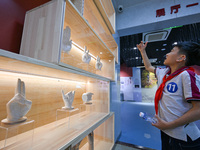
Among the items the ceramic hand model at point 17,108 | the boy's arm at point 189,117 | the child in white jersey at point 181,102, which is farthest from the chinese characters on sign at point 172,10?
the ceramic hand model at point 17,108

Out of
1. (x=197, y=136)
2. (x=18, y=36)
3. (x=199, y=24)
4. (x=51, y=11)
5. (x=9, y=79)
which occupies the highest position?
(x=199, y=24)

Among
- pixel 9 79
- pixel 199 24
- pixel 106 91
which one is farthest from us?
pixel 199 24

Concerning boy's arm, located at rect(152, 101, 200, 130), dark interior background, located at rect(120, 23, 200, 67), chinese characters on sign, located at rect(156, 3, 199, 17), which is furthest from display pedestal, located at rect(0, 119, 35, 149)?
dark interior background, located at rect(120, 23, 200, 67)

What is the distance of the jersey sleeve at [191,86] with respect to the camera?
2.75 ft

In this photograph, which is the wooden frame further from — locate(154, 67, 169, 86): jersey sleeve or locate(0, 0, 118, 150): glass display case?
locate(154, 67, 169, 86): jersey sleeve

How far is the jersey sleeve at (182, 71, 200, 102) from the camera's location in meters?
0.84

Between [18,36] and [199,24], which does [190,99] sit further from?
[199,24]

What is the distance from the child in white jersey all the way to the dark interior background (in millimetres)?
2402

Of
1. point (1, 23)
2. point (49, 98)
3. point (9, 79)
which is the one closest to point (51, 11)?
point (1, 23)

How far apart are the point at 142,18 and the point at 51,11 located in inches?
101

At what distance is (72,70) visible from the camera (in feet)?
2.62

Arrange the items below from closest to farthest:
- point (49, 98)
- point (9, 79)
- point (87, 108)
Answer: point (9, 79)
point (49, 98)
point (87, 108)

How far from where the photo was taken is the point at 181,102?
948 millimetres

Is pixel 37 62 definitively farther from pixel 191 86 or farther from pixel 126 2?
pixel 126 2
